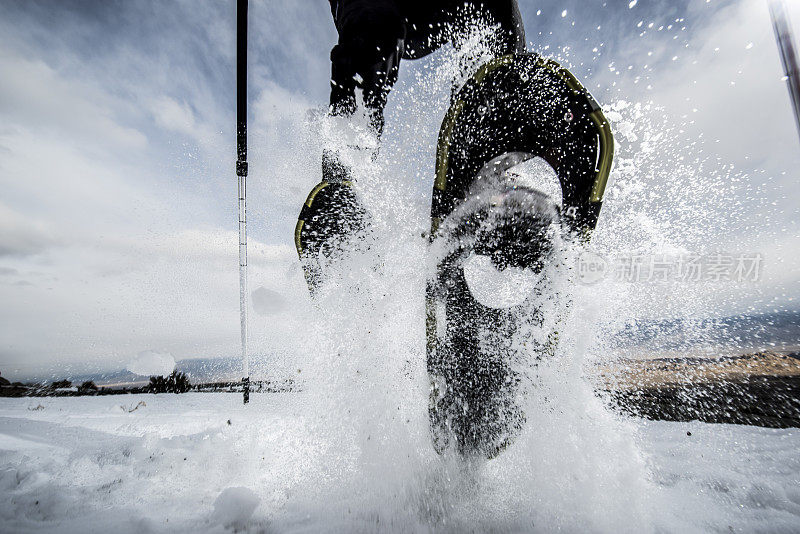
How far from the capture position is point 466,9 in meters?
2.21

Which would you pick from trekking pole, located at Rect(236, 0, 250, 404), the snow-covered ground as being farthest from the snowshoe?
trekking pole, located at Rect(236, 0, 250, 404)

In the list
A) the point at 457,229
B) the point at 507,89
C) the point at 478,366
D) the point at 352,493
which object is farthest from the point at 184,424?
the point at 507,89

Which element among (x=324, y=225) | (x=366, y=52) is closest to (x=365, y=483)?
(x=324, y=225)

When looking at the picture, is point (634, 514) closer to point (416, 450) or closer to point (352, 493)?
point (416, 450)

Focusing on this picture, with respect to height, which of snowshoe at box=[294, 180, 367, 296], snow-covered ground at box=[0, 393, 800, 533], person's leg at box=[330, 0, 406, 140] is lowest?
snow-covered ground at box=[0, 393, 800, 533]

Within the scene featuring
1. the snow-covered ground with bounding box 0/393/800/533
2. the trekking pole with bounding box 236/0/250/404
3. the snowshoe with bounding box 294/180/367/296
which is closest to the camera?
the snow-covered ground with bounding box 0/393/800/533

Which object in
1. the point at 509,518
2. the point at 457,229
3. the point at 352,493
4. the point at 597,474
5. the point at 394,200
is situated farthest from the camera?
the point at 394,200

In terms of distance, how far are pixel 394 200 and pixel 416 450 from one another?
Result: 1.39 meters

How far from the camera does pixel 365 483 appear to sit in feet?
3.85

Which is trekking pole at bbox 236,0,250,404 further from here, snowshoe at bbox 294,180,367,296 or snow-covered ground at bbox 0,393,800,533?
snowshoe at bbox 294,180,367,296

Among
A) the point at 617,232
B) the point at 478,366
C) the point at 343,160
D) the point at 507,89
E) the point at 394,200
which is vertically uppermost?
the point at 507,89

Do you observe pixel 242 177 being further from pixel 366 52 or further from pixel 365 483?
pixel 365 483

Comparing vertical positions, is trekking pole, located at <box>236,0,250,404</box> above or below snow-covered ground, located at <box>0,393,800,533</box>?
above

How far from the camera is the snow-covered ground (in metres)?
0.95
